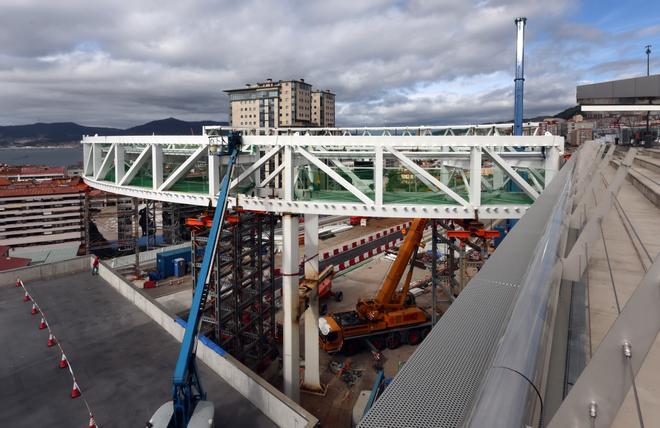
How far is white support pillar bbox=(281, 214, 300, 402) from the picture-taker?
12430 mm

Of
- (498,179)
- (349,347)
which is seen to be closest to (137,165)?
(349,347)

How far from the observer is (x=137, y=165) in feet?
48.2

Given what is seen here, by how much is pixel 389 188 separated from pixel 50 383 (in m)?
9.71

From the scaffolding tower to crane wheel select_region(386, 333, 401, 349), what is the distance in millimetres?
5213

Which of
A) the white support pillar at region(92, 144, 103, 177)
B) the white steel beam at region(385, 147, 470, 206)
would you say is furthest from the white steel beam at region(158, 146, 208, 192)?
the white support pillar at region(92, 144, 103, 177)

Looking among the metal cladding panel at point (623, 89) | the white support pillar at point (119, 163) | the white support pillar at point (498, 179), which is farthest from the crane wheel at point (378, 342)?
the metal cladding panel at point (623, 89)

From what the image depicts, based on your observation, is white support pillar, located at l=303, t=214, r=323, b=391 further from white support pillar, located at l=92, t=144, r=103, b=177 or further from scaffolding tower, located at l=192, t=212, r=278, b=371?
white support pillar, located at l=92, t=144, r=103, b=177

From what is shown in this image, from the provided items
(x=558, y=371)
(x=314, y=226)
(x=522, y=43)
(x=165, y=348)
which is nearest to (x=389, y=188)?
(x=314, y=226)

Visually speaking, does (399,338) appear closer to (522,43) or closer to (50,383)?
(50,383)

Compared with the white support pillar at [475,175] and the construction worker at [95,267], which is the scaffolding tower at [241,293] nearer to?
the construction worker at [95,267]

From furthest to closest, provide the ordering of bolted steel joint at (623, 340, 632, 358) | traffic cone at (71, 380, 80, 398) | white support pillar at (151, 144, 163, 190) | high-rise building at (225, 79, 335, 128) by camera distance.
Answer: high-rise building at (225, 79, 335, 128), white support pillar at (151, 144, 163, 190), traffic cone at (71, 380, 80, 398), bolted steel joint at (623, 340, 632, 358)

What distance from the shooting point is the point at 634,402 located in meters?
1.55

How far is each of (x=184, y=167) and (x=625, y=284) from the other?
12.0m

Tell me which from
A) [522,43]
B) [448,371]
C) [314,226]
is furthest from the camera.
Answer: [522,43]
